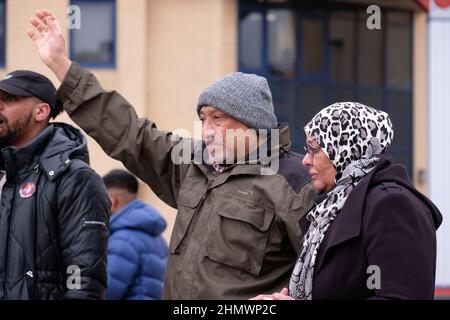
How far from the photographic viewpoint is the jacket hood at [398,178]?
3.39 m

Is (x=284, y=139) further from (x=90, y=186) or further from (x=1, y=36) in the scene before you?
(x=1, y=36)

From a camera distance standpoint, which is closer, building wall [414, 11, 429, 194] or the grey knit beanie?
the grey knit beanie

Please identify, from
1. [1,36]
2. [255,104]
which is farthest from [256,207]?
[1,36]

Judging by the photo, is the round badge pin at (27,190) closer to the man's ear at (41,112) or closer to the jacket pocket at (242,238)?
the man's ear at (41,112)

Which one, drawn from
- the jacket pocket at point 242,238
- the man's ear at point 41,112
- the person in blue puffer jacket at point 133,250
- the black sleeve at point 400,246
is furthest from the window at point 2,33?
the black sleeve at point 400,246

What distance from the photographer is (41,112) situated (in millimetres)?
4691

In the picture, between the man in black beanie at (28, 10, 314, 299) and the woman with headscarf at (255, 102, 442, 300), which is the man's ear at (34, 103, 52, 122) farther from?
the woman with headscarf at (255, 102, 442, 300)

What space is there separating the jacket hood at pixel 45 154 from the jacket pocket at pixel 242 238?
0.98 meters

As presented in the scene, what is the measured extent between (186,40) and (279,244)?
40.3 ft

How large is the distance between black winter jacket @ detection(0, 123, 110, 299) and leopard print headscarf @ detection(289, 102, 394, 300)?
1232 mm

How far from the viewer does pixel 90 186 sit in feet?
14.9

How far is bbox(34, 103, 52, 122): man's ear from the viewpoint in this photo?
15.3 feet

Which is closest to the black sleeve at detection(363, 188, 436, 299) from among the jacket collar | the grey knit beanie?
the grey knit beanie
